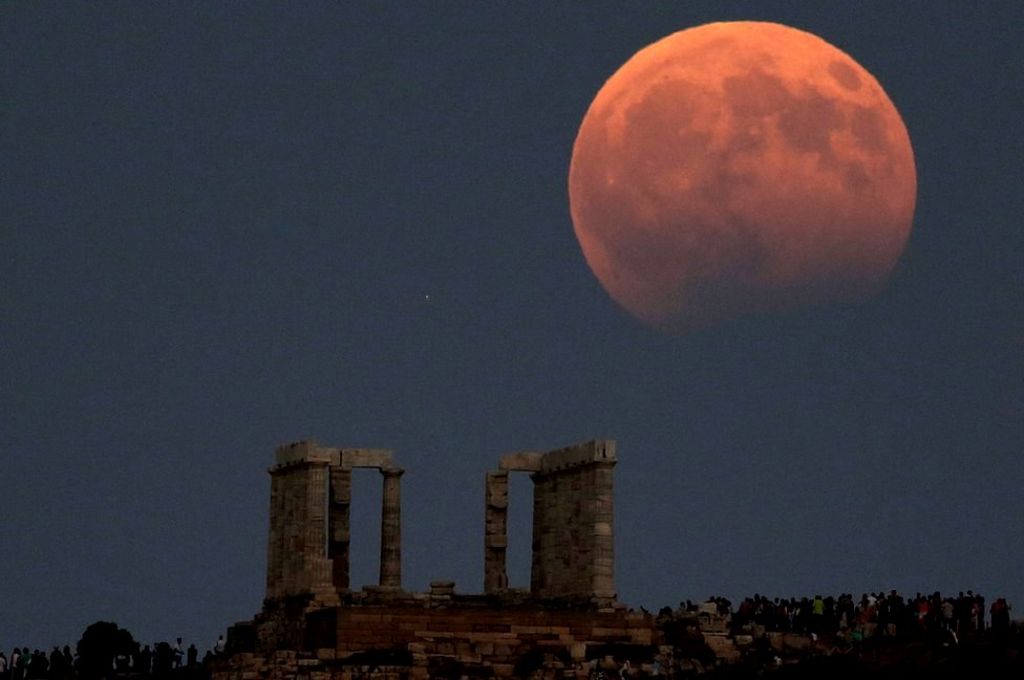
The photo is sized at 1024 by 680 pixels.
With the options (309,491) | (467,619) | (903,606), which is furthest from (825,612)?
(309,491)

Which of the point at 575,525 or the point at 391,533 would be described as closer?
the point at 575,525

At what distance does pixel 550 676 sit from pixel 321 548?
41.4 feet

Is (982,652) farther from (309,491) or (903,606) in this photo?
(309,491)

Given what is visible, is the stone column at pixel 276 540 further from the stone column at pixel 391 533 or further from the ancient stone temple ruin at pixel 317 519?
the stone column at pixel 391 533

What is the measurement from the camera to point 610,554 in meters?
102

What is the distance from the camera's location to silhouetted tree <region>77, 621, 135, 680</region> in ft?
334

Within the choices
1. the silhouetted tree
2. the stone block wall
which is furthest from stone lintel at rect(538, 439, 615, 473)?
the silhouetted tree

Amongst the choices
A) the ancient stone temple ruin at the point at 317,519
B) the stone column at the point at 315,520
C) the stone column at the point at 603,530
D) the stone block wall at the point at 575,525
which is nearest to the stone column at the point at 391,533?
the ancient stone temple ruin at the point at 317,519

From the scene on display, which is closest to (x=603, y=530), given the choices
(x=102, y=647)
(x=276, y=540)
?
(x=276, y=540)

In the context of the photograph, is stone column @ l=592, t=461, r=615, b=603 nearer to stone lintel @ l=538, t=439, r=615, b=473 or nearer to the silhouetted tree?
stone lintel @ l=538, t=439, r=615, b=473

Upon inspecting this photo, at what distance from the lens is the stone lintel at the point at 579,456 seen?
335ft

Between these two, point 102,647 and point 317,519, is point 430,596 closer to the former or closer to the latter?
point 317,519

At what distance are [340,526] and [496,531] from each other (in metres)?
5.26

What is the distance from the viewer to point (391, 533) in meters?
106
